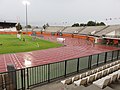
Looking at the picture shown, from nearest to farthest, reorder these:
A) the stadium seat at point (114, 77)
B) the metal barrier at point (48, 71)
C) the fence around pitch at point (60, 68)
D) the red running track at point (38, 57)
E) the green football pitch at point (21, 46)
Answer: the stadium seat at point (114, 77) → the metal barrier at point (48, 71) → the fence around pitch at point (60, 68) → the red running track at point (38, 57) → the green football pitch at point (21, 46)

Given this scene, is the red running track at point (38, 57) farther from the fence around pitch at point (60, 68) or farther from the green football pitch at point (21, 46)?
the fence around pitch at point (60, 68)

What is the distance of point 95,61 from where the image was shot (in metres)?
9.02

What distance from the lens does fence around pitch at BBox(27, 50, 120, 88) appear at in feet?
21.5

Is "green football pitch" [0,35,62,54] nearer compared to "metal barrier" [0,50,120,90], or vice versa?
"metal barrier" [0,50,120,90]

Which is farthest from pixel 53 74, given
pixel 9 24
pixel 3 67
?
pixel 9 24

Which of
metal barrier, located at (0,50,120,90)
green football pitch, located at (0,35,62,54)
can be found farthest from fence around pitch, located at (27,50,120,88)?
green football pitch, located at (0,35,62,54)

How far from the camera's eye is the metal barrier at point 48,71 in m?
5.18

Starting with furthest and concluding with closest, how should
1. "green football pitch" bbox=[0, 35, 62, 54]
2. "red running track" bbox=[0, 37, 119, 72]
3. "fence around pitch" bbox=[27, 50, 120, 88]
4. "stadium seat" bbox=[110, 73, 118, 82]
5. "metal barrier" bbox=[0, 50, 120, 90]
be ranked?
"green football pitch" bbox=[0, 35, 62, 54] < "red running track" bbox=[0, 37, 119, 72] < "fence around pitch" bbox=[27, 50, 120, 88] < "metal barrier" bbox=[0, 50, 120, 90] < "stadium seat" bbox=[110, 73, 118, 82]

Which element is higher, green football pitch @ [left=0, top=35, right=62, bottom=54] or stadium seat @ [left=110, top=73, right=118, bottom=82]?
stadium seat @ [left=110, top=73, right=118, bottom=82]

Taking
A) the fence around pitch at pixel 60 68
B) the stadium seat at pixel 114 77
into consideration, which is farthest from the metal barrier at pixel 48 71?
the stadium seat at pixel 114 77

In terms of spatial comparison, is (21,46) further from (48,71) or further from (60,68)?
(48,71)

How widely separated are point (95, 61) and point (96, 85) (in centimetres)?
486

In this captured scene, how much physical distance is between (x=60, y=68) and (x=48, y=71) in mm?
1222

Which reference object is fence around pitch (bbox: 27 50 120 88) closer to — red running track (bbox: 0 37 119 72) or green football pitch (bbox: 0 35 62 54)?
red running track (bbox: 0 37 119 72)
